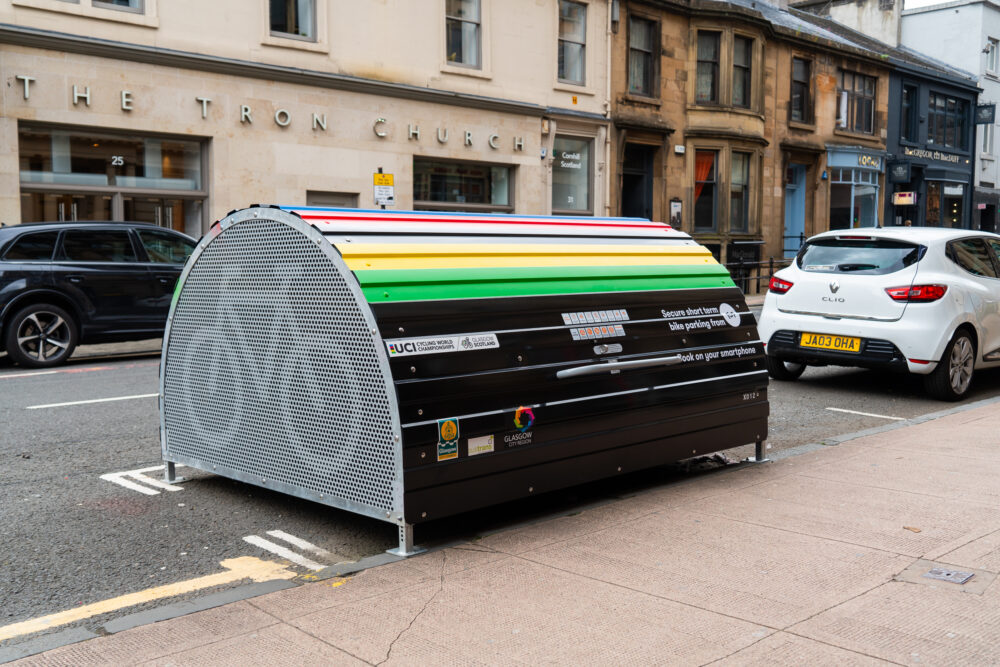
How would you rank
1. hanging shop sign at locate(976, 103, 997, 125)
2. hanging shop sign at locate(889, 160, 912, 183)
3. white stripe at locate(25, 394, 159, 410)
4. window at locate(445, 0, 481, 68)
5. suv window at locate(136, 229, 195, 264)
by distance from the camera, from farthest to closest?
hanging shop sign at locate(976, 103, 997, 125), hanging shop sign at locate(889, 160, 912, 183), window at locate(445, 0, 481, 68), suv window at locate(136, 229, 195, 264), white stripe at locate(25, 394, 159, 410)

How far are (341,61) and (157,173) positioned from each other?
4666mm

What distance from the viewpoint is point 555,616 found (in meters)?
3.86

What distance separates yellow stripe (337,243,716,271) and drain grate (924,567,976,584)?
249cm

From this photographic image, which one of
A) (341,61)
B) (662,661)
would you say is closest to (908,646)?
(662,661)

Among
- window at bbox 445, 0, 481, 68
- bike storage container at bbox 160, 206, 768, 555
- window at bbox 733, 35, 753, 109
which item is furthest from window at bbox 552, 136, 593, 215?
bike storage container at bbox 160, 206, 768, 555

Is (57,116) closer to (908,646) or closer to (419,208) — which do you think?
(419,208)

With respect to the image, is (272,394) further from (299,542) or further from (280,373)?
(299,542)

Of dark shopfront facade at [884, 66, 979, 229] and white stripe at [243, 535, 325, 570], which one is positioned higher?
dark shopfront facade at [884, 66, 979, 229]

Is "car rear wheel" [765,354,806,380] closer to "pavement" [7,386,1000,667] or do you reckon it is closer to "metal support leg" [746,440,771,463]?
"metal support leg" [746,440,771,463]

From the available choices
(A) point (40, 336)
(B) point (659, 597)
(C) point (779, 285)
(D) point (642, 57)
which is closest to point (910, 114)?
(D) point (642, 57)

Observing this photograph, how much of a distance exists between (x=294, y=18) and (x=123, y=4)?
141 inches

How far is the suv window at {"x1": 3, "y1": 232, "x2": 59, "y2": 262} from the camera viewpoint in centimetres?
1263

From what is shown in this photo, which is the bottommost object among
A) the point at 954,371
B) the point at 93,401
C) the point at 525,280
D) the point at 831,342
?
the point at 93,401

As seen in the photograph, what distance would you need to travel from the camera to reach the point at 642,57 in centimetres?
2720
